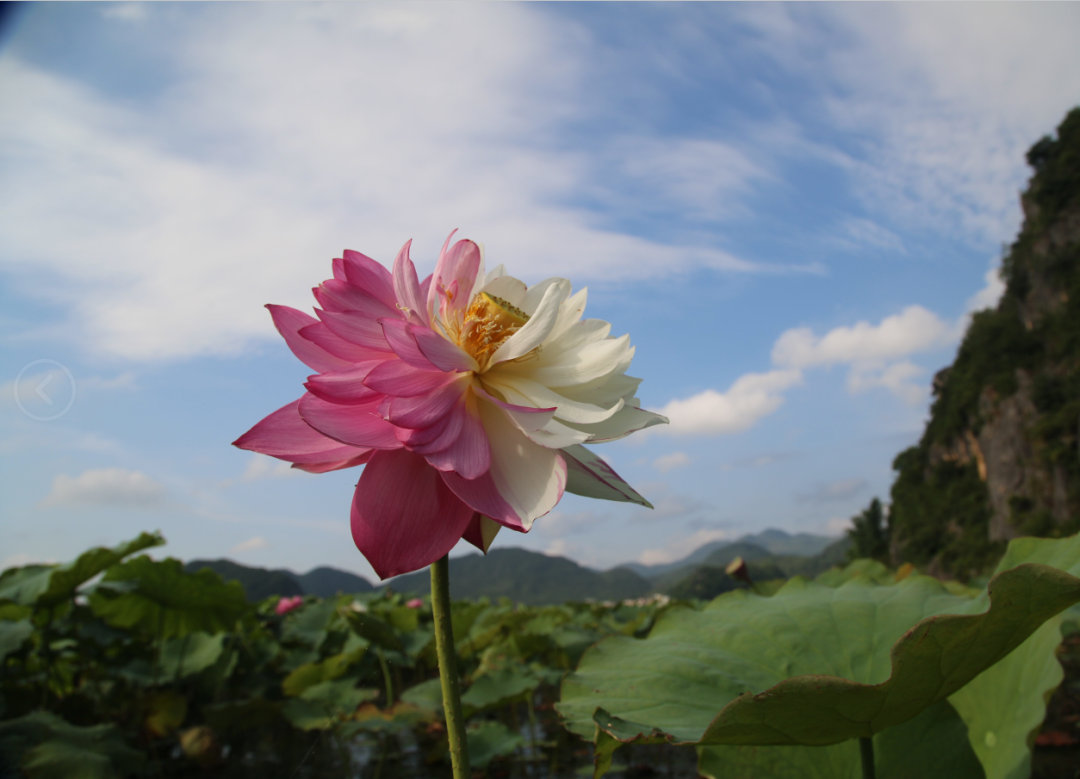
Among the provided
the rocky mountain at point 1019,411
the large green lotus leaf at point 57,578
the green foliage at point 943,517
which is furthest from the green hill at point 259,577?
the green foliage at point 943,517

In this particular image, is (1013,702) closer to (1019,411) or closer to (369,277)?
(369,277)

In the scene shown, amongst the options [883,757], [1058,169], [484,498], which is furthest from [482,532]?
[1058,169]

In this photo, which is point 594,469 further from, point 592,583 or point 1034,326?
point 592,583

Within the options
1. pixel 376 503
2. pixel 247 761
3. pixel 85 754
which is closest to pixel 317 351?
pixel 376 503

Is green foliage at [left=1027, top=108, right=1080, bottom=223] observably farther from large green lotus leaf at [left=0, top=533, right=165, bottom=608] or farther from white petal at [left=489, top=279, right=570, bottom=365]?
white petal at [left=489, top=279, right=570, bottom=365]

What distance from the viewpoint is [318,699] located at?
2625mm

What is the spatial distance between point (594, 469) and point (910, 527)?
4318 cm

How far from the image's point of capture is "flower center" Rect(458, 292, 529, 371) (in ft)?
2.12

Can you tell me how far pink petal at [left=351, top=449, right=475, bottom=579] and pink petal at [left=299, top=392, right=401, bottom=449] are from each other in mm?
22

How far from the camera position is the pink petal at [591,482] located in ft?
1.91

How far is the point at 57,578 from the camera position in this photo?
257 centimetres

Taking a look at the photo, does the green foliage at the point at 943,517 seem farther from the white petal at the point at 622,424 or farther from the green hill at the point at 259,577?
the white petal at the point at 622,424

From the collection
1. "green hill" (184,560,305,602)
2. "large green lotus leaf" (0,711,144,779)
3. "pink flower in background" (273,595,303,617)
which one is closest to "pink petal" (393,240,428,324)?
"large green lotus leaf" (0,711,144,779)

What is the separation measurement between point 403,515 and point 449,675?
12 centimetres
